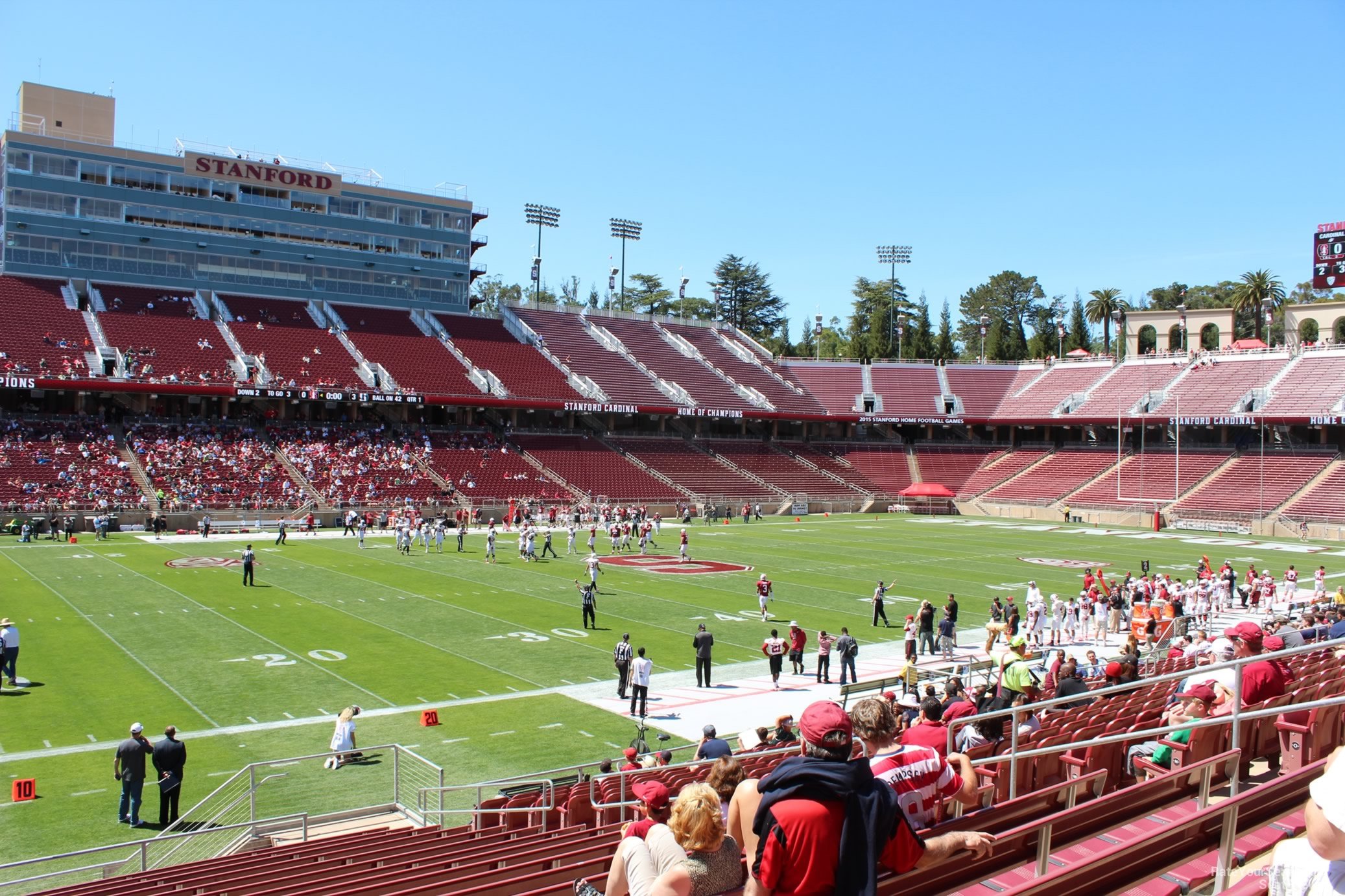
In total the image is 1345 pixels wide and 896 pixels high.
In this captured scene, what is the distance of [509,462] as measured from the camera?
5941cm

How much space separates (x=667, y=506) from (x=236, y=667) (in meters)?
38.5

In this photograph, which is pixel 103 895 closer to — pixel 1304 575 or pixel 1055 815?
pixel 1055 815

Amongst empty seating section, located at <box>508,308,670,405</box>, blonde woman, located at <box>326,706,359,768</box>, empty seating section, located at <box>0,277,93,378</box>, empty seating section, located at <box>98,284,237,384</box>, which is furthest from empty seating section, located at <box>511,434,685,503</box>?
blonde woman, located at <box>326,706,359,768</box>

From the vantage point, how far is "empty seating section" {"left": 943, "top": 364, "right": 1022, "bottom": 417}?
78.2 m

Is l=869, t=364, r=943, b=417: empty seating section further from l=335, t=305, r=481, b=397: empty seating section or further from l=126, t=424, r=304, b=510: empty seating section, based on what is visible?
l=126, t=424, r=304, b=510: empty seating section

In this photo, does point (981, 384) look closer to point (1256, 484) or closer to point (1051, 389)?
point (1051, 389)

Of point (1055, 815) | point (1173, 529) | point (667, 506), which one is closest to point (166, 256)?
point (667, 506)

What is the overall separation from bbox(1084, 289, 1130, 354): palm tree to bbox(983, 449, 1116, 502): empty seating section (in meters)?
32.3

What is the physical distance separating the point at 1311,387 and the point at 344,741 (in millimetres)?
64825

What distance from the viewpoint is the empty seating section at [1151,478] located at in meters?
60.7

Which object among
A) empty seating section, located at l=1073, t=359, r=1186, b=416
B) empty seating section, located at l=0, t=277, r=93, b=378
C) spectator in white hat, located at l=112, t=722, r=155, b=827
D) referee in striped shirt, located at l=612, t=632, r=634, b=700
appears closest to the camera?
spectator in white hat, located at l=112, t=722, r=155, b=827

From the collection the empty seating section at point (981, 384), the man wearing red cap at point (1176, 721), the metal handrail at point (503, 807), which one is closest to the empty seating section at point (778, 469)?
the empty seating section at point (981, 384)

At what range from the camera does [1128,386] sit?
72.1 metres

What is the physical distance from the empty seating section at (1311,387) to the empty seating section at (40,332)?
65539 mm
